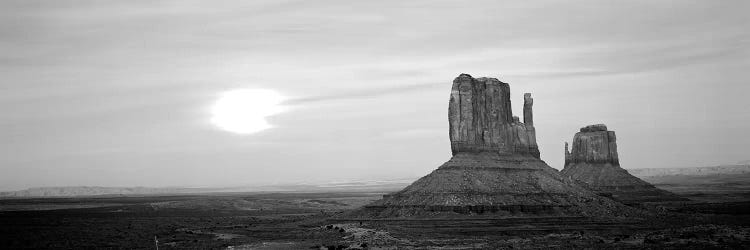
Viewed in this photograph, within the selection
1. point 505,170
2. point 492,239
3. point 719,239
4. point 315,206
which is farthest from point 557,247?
point 315,206

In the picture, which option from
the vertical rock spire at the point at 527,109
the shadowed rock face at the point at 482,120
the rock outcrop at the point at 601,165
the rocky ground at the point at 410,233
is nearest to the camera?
the rocky ground at the point at 410,233

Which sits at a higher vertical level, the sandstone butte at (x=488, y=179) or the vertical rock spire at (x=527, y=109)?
the vertical rock spire at (x=527, y=109)

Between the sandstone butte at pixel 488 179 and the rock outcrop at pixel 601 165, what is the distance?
55.3 metres

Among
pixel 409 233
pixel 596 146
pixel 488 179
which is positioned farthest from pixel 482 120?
pixel 596 146

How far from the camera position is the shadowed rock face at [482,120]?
409 feet

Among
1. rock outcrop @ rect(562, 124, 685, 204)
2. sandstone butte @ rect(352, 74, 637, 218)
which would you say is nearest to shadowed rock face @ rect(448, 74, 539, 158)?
sandstone butte @ rect(352, 74, 637, 218)

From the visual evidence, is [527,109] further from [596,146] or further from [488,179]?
[596,146]

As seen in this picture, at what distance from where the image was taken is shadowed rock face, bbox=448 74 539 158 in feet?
409

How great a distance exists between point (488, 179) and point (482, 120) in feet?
42.3

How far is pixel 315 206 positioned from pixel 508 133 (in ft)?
268

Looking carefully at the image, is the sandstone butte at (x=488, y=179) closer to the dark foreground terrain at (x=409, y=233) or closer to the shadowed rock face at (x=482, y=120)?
the shadowed rock face at (x=482, y=120)

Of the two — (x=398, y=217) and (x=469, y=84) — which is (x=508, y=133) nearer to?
(x=469, y=84)

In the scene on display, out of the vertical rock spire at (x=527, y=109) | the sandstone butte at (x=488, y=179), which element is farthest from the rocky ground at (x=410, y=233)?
the vertical rock spire at (x=527, y=109)

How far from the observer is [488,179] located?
4633 inches
